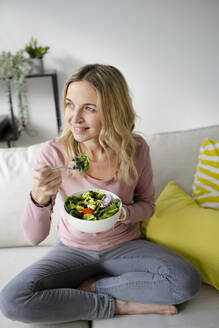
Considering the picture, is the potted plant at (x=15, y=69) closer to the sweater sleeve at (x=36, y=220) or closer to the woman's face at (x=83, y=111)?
the woman's face at (x=83, y=111)

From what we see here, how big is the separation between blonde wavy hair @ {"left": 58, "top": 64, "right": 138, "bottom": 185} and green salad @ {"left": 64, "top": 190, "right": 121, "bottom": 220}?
23 centimetres

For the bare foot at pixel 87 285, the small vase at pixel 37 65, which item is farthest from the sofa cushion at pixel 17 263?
the small vase at pixel 37 65

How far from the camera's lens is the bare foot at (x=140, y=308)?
4.05 ft

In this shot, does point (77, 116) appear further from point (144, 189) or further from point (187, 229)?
point (187, 229)

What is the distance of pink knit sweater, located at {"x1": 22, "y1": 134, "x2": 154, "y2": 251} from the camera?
4.54 ft

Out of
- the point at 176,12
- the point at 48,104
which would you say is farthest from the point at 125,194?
the point at 176,12

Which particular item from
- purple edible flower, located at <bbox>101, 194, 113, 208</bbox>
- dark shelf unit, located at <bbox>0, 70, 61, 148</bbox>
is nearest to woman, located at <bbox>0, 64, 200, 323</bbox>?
purple edible flower, located at <bbox>101, 194, 113, 208</bbox>

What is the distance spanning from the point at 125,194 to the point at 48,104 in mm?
2214

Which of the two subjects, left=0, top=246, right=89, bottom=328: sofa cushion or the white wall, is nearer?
left=0, top=246, right=89, bottom=328: sofa cushion

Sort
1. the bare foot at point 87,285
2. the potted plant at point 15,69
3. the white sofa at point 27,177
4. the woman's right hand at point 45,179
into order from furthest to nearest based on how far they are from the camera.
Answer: the potted plant at point 15,69, the white sofa at point 27,177, the bare foot at point 87,285, the woman's right hand at point 45,179

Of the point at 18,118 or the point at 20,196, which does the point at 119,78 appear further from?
the point at 18,118

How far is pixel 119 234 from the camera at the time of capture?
143cm

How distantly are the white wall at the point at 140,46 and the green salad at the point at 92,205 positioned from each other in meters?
1.84

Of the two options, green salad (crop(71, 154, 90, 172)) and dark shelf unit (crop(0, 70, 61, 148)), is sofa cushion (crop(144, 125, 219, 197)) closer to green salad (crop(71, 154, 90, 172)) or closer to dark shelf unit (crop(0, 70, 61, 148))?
green salad (crop(71, 154, 90, 172))
